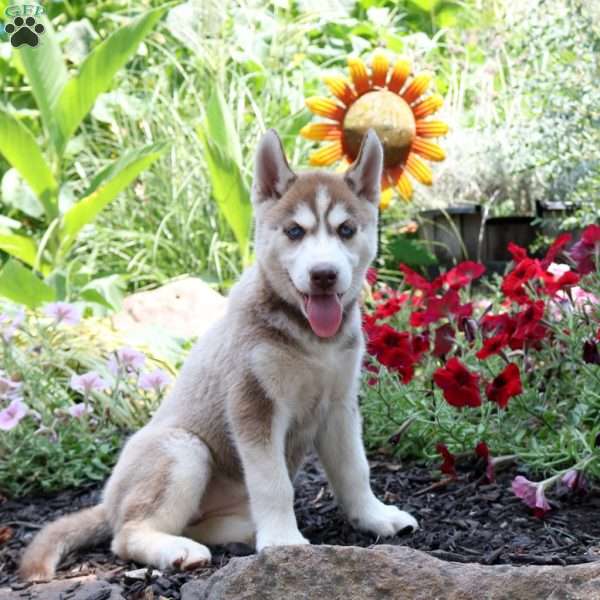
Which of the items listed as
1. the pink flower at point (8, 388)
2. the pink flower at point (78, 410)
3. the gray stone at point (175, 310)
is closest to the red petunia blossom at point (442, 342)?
the pink flower at point (78, 410)

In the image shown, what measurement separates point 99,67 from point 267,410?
12.8ft

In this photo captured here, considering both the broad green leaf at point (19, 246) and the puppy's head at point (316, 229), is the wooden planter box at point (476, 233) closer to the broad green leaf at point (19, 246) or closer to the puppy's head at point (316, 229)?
the broad green leaf at point (19, 246)

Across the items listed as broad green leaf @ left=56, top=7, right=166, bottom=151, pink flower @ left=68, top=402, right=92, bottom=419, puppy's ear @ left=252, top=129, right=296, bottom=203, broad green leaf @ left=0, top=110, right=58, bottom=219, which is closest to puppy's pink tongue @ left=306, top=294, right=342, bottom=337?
puppy's ear @ left=252, top=129, right=296, bottom=203

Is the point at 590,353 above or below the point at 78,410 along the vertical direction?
above

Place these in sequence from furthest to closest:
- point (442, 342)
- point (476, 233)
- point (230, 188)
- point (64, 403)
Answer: point (476, 233) → point (230, 188) → point (64, 403) → point (442, 342)

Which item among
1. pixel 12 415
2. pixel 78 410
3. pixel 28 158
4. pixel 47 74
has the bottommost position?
pixel 78 410

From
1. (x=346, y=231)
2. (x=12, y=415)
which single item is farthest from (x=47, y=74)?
(x=346, y=231)

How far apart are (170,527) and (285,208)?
1.09 m

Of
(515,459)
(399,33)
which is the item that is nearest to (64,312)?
(515,459)

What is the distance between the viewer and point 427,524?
11.0ft

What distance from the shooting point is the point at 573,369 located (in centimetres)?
384

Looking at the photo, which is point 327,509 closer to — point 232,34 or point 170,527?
point 170,527

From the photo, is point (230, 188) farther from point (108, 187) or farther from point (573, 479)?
point (573, 479)

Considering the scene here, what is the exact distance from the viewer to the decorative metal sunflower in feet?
20.1
